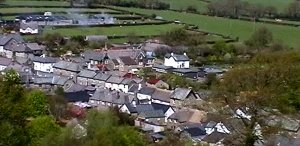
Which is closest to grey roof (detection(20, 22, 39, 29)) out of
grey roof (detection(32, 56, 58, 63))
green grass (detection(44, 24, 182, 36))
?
green grass (detection(44, 24, 182, 36))

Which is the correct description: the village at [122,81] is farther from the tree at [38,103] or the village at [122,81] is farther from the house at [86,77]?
the tree at [38,103]

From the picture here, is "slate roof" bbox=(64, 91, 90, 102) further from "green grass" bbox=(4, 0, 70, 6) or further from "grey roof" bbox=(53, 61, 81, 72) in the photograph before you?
"green grass" bbox=(4, 0, 70, 6)

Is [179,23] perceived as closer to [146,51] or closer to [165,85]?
[146,51]

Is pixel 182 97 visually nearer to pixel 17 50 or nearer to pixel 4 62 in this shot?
pixel 4 62

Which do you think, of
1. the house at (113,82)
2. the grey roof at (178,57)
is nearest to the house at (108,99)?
the house at (113,82)

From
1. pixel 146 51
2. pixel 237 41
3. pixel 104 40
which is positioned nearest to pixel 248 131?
pixel 146 51
